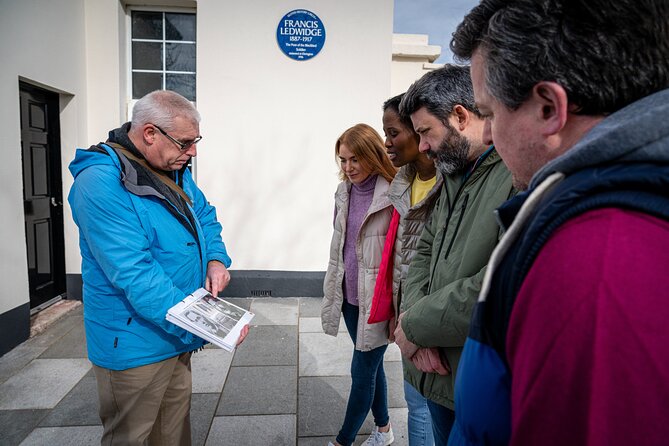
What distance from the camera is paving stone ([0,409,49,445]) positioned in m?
2.79

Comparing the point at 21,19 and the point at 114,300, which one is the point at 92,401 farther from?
the point at 21,19

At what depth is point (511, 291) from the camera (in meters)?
0.60

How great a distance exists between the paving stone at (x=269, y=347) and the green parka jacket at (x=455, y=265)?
2448mm

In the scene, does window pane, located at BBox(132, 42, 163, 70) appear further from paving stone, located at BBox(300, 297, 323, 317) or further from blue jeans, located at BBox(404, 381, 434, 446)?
blue jeans, located at BBox(404, 381, 434, 446)

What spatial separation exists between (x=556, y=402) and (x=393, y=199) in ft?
5.94

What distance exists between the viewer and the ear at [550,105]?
Answer: 0.63m

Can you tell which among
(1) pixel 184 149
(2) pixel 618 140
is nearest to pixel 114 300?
(1) pixel 184 149

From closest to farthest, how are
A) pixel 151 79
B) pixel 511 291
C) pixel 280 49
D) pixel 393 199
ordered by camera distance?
pixel 511 291, pixel 393 199, pixel 280 49, pixel 151 79

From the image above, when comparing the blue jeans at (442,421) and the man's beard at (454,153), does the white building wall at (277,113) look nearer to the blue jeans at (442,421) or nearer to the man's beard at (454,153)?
the man's beard at (454,153)

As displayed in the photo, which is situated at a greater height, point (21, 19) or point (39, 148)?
point (21, 19)

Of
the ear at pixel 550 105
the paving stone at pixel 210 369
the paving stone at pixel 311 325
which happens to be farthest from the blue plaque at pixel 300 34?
the ear at pixel 550 105

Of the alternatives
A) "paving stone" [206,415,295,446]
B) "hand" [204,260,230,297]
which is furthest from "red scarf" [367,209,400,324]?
"paving stone" [206,415,295,446]

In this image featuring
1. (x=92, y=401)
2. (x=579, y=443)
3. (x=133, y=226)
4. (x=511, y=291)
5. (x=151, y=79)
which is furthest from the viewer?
(x=151, y=79)

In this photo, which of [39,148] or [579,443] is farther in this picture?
[39,148]
